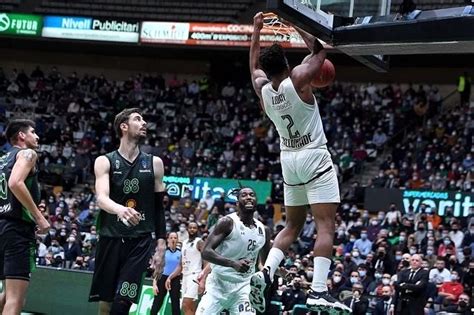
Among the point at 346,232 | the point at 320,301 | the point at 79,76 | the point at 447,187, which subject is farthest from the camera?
the point at 79,76

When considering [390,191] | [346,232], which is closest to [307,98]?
[346,232]

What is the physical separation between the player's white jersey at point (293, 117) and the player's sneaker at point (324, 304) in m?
1.24

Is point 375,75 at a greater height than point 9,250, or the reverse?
point 375,75

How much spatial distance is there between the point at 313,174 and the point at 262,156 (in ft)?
65.8

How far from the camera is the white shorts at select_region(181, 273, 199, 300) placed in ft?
48.0

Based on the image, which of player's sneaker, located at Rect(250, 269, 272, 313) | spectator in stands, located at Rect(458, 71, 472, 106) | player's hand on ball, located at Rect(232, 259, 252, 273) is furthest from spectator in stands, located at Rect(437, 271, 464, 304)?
spectator in stands, located at Rect(458, 71, 472, 106)

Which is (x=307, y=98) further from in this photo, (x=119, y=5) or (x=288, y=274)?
(x=119, y=5)

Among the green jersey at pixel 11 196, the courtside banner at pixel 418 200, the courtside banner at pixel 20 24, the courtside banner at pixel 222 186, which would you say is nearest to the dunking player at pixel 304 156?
the green jersey at pixel 11 196

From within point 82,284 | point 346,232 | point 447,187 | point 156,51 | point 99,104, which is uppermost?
point 156,51

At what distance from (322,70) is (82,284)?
990 cm

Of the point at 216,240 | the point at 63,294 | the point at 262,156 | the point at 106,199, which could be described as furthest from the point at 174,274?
the point at 262,156

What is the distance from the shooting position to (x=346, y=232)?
68.4 ft

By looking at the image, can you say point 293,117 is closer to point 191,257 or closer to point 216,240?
point 216,240

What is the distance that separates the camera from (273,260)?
806cm
